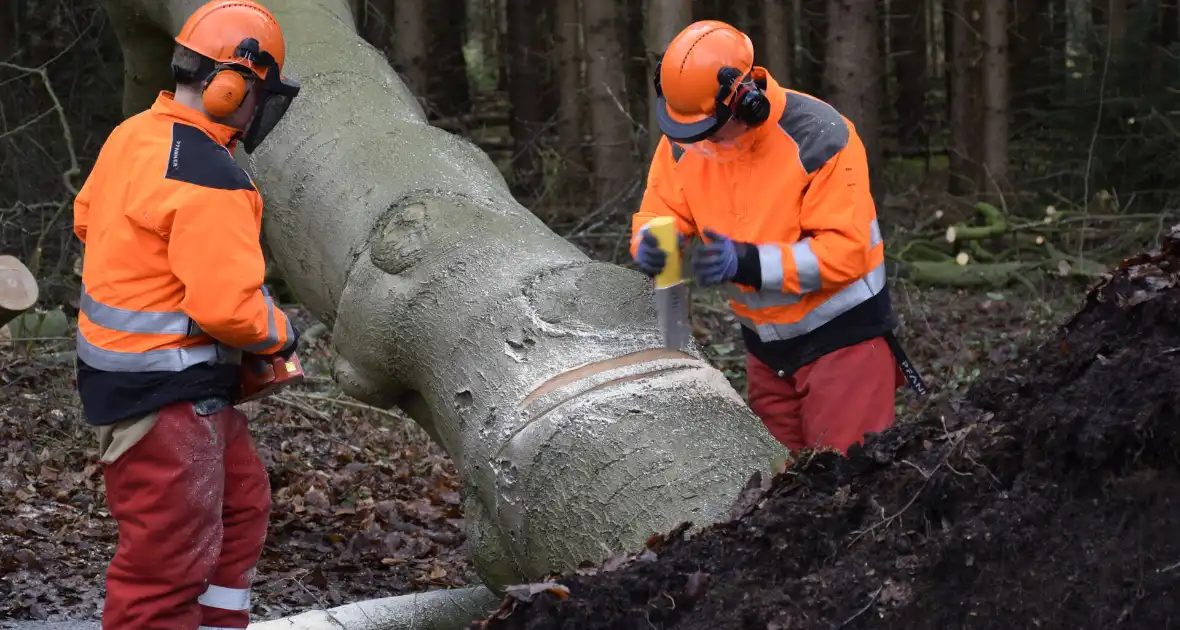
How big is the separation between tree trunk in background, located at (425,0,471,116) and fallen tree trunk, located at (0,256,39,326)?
33.8ft

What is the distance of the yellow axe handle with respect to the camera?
3.30m

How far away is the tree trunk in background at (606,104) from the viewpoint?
36.8ft

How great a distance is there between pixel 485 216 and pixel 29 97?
9.89 meters

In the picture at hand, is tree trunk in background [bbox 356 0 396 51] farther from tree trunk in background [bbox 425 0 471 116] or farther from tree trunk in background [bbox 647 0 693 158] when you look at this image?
tree trunk in background [bbox 647 0 693 158]

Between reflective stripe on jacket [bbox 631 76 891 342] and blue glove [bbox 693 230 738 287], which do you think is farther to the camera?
reflective stripe on jacket [bbox 631 76 891 342]

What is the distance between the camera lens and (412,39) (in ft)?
41.3

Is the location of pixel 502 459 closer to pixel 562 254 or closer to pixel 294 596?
pixel 562 254

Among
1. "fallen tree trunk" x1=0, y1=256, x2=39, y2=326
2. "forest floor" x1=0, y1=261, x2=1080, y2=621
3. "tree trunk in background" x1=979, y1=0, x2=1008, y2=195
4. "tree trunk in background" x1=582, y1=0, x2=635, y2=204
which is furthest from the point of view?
"tree trunk in background" x1=979, y1=0, x2=1008, y2=195

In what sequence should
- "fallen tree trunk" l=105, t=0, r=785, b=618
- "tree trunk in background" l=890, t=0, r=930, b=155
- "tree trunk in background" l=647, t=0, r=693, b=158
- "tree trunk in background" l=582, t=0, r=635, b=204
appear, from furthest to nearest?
"tree trunk in background" l=890, t=0, r=930, b=155, "tree trunk in background" l=582, t=0, r=635, b=204, "tree trunk in background" l=647, t=0, r=693, b=158, "fallen tree trunk" l=105, t=0, r=785, b=618

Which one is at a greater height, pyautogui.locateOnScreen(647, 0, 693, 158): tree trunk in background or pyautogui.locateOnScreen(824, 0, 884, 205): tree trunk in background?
pyautogui.locateOnScreen(647, 0, 693, 158): tree trunk in background

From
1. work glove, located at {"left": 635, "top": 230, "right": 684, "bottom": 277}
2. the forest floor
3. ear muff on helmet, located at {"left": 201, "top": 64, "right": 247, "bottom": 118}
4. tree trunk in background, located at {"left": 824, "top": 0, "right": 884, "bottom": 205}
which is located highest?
ear muff on helmet, located at {"left": 201, "top": 64, "right": 247, "bottom": 118}

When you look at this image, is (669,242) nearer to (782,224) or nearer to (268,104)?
(782,224)

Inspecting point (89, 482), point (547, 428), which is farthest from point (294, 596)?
point (547, 428)

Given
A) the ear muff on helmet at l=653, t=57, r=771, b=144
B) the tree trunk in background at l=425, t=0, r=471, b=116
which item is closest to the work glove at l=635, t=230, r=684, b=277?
the ear muff on helmet at l=653, t=57, r=771, b=144
